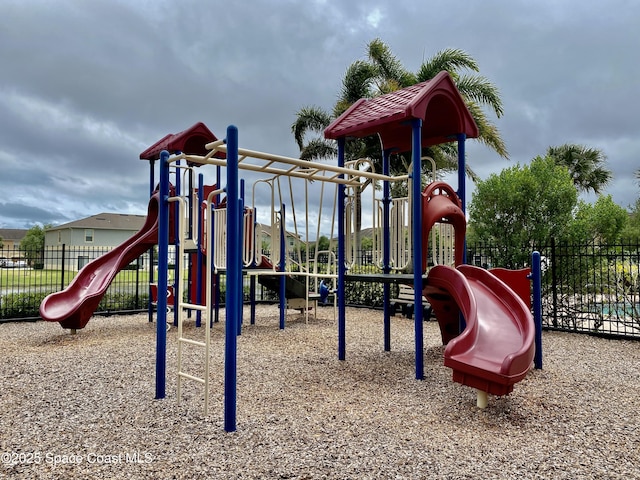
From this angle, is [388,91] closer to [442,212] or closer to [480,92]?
[480,92]

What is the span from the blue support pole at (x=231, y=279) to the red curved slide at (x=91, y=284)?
201 inches

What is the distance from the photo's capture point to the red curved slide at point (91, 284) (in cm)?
752

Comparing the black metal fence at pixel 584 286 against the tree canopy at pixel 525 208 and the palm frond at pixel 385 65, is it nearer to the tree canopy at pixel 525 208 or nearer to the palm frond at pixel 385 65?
the tree canopy at pixel 525 208

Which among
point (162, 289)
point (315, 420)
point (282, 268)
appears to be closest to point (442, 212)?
point (315, 420)

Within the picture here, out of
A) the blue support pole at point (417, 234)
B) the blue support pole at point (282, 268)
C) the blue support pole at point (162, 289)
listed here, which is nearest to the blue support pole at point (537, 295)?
the blue support pole at point (417, 234)

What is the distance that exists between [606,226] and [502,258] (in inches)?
350

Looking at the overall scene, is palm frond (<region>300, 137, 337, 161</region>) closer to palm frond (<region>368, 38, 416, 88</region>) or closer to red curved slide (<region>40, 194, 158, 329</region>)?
palm frond (<region>368, 38, 416, 88</region>)

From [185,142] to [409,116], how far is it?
17.0ft

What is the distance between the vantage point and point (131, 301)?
12016 mm

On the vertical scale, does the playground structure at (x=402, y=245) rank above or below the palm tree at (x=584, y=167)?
below

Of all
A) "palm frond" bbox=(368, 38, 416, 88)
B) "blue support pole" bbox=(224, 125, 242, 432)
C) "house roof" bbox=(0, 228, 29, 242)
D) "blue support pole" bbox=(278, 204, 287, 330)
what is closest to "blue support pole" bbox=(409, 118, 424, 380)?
"blue support pole" bbox=(224, 125, 242, 432)

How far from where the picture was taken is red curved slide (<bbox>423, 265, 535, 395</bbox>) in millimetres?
3734

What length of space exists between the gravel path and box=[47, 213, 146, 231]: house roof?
43.6m

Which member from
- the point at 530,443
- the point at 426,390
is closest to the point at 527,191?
the point at 426,390
